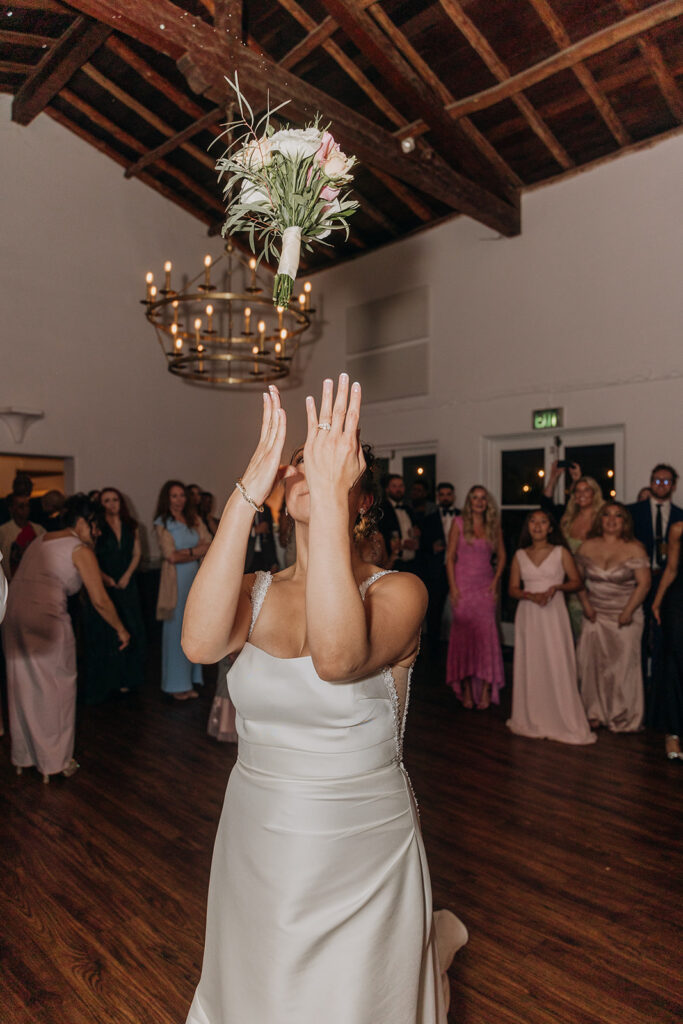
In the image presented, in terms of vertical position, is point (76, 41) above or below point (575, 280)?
above

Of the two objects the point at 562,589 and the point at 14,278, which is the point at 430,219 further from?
the point at 562,589

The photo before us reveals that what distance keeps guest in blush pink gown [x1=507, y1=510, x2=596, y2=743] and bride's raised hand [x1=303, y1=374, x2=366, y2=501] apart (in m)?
3.92

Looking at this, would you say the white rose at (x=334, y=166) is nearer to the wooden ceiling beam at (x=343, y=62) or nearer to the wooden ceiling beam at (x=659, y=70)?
the wooden ceiling beam at (x=659, y=70)

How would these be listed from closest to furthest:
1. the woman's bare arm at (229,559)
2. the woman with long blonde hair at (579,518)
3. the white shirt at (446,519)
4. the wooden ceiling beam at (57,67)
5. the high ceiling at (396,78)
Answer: the woman's bare arm at (229,559)
the high ceiling at (396,78)
the woman with long blonde hair at (579,518)
the wooden ceiling beam at (57,67)
the white shirt at (446,519)

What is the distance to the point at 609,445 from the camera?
22.0 ft

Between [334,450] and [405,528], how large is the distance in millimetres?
6382

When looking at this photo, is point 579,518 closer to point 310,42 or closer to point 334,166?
point 310,42

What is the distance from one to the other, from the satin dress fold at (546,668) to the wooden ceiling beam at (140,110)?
507 cm

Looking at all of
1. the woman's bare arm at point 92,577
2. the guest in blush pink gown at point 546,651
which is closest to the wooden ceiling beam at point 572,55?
the guest in blush pink gown at point 546,651

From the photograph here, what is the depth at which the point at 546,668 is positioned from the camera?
471 centimetres

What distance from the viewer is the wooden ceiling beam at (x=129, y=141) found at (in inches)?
297

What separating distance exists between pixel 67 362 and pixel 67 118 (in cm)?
261

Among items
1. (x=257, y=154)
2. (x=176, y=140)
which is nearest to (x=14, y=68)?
(x=176, y=140)

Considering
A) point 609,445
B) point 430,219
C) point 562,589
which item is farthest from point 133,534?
point 430,219
